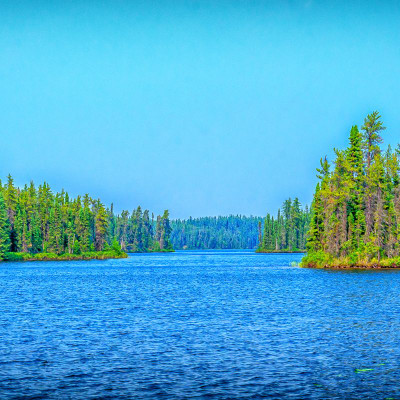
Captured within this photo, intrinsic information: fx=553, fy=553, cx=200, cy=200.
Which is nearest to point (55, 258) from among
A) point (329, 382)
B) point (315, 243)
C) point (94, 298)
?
point (315, 243)

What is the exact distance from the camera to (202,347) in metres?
24.7

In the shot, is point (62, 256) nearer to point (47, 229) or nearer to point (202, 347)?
point (47, 229)

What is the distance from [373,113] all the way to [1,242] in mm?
89262

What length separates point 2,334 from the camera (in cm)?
2825

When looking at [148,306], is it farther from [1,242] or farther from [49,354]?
[1,242]

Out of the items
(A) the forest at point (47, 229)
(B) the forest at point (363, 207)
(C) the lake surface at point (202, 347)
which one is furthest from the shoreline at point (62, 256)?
(C) the lake surface at point (202, 347)

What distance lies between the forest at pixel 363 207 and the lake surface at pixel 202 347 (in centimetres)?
3636

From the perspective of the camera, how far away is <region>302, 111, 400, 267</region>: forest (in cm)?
8125

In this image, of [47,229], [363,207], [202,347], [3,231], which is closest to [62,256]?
[47,229]

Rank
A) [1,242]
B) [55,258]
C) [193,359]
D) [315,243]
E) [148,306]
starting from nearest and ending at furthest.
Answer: [193,359] < [148,306] < [315,243] < [1,242] < [55,258]

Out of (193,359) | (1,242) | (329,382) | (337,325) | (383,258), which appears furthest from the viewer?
(1,242)

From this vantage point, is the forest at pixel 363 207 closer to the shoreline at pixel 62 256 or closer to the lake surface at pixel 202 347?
the lake surface at pixel 202 347

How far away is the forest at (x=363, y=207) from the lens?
8125 cm

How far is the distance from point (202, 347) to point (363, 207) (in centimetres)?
6576
